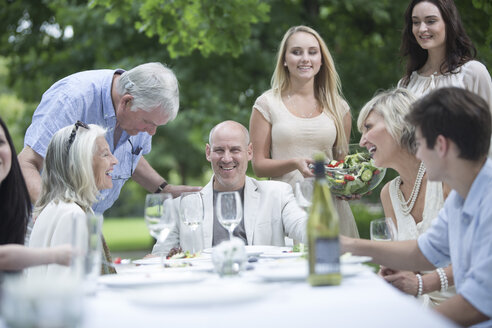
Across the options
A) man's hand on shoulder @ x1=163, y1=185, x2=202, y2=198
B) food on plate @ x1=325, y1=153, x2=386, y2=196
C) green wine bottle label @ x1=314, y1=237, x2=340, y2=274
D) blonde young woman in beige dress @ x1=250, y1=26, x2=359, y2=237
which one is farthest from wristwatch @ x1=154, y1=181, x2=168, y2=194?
green wine bottle label @ x1=314, y1=237, x2=340, y2=274

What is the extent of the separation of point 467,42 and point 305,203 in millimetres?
2294

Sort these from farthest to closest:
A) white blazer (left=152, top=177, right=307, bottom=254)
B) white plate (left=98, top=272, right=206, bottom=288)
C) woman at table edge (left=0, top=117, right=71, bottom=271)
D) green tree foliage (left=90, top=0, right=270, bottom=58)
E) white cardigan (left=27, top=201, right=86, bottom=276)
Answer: green tree foliage (left=90, top=0, right=270, bottom=58) < white blazer (left=152, top=177, right=307, bottom=254) < white cardigan (left=27, top=201, right=86, bottom=276) < woman at table edge (left=0, top=117, right=71, bottom=271) < white plate (left=98, top=272, right=206, bottom=288)

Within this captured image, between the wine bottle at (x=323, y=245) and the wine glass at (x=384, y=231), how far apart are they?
0.72 m

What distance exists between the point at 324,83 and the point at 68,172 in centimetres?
236

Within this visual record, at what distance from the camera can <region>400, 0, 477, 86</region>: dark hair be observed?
13.8 feet

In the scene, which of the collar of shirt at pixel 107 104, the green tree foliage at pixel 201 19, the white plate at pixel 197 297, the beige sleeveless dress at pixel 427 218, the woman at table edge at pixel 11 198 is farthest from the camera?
the green tree foliage at pixel 201 19

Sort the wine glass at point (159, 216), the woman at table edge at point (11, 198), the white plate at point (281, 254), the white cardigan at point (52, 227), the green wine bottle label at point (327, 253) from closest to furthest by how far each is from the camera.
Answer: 1. the green wine bottle label at point (327, 253)
2. the wine glass at point (159, 216)
3. the woman at table edge at point (11, 198)
4. the white cardigan at point (52, 227)
5. the white plate at point (281, 254)

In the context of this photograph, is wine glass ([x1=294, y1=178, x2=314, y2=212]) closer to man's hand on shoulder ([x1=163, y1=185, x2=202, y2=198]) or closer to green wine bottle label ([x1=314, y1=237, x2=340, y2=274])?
green wine bottle label ([x1=314, y1=237, x2=340, y2=274])

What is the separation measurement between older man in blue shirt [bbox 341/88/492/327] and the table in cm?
36

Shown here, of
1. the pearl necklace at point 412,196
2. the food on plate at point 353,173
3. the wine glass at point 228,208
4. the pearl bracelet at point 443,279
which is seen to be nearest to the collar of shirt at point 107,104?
the food on plate at point 353,173

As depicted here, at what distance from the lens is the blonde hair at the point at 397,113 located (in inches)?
134

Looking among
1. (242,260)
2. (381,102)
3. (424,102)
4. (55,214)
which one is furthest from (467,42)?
(55,214)

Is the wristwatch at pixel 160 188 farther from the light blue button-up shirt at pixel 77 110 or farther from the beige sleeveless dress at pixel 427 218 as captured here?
the beige sleeveless dress at pixel 427 218

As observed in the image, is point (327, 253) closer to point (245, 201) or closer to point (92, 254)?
point (92, 254)
